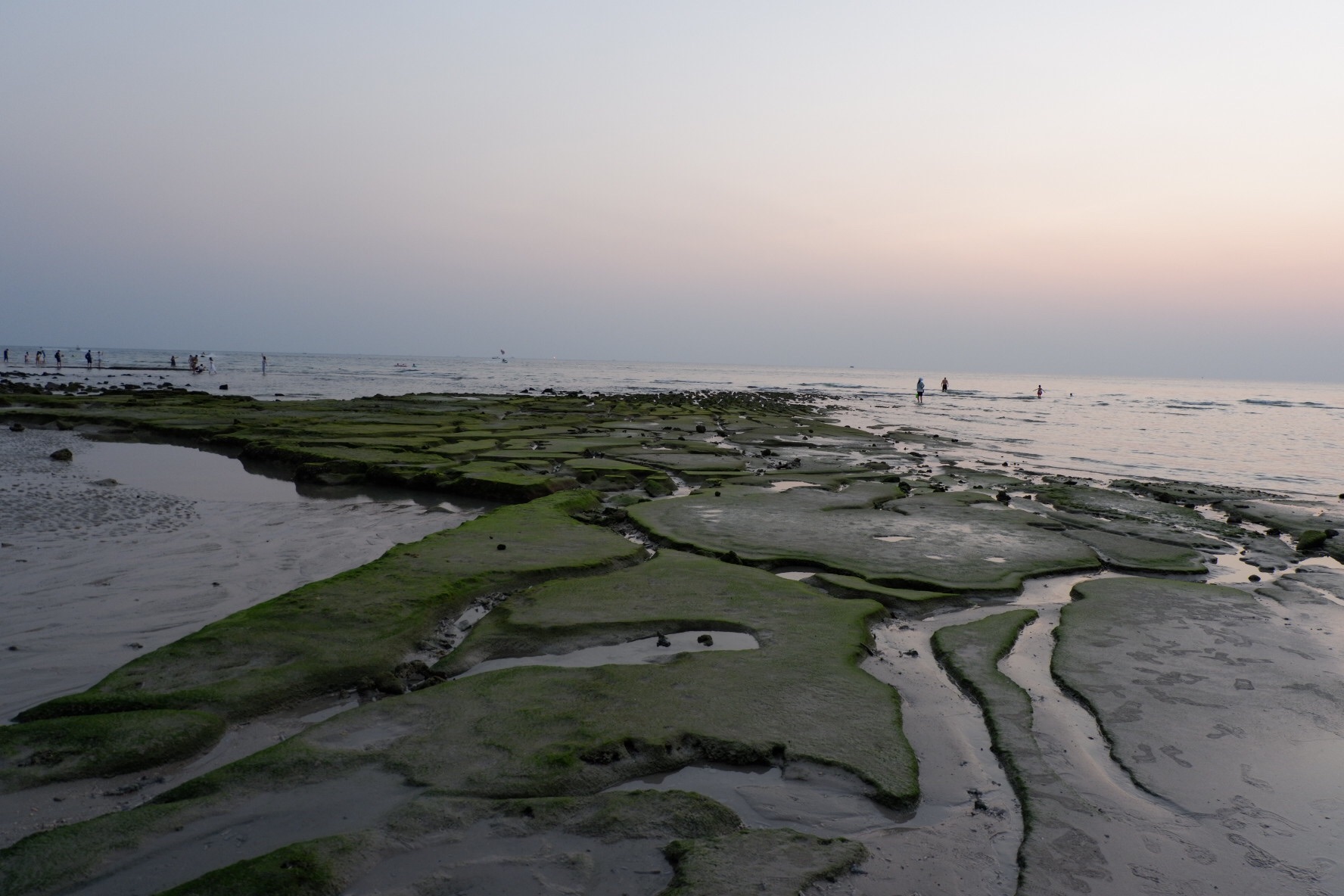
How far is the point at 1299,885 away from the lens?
163 inches

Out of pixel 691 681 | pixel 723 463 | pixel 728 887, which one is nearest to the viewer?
pixel 728 887

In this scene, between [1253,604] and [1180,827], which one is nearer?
[1180,827]

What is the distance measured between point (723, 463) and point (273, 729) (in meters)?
15.4

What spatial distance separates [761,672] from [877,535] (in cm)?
632

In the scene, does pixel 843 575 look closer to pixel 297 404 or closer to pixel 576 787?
pixel 576 787

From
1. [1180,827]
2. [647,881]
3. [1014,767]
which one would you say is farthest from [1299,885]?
[647,881]

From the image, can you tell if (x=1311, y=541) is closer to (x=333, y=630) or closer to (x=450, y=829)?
(x=450, y=829)

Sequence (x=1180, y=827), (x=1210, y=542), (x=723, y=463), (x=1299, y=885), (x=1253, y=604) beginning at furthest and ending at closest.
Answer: (x=723, y=463), (x=1210, y=542), (x=1253, y=604), (x=1180, y=827), (x=1299, y=885)

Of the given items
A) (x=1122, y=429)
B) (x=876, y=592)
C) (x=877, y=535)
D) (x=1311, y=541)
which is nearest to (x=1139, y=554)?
(x=1311, y=541)

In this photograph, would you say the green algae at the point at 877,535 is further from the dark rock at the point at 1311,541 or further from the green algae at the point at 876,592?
the dark rock at the point at 1311,541

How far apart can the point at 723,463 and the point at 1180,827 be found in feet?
51.2

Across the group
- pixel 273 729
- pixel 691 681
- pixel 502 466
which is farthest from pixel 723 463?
pixel 273 729

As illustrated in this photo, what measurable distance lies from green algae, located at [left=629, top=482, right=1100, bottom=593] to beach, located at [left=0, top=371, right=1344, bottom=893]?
0.30ft

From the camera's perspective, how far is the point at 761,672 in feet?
21.3
